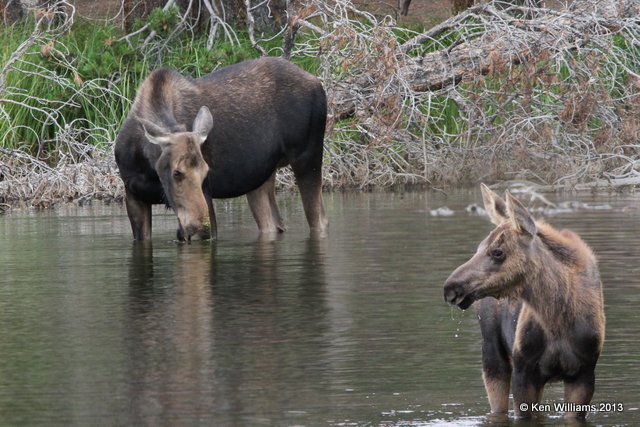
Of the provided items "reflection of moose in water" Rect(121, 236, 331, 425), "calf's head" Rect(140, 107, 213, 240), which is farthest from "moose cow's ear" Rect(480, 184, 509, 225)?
"calf's head" Rect(140, 107, 213, 240)

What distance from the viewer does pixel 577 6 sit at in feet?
64.5

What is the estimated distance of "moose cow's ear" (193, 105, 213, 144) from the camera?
558 inches

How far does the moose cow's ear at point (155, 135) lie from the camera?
1376cm

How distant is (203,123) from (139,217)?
1162mm

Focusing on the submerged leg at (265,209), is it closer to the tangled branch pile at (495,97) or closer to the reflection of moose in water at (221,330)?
the reflection of moose in water at (221,330)

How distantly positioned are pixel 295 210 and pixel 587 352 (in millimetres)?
12172

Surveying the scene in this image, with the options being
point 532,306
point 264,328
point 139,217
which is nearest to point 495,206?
point 532,306

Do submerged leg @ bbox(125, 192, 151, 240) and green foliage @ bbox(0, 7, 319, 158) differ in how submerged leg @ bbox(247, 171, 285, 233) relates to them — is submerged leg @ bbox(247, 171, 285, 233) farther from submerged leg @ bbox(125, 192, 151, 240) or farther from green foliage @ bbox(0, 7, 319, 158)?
green foliage @ bbox(0, 7, 319, 158)

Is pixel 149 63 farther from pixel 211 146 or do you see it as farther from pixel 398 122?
pixel 211 146

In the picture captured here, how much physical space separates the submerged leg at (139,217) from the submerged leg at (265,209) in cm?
134

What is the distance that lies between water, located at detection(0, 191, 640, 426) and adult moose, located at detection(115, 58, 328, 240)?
15.9 inches

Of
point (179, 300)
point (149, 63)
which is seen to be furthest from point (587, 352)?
point (149, 63)

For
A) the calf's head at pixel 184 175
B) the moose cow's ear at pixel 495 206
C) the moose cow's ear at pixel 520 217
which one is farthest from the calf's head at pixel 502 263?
the calf's head at pixel 184 175

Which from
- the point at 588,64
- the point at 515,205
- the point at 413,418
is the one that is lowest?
the point at 413,418
